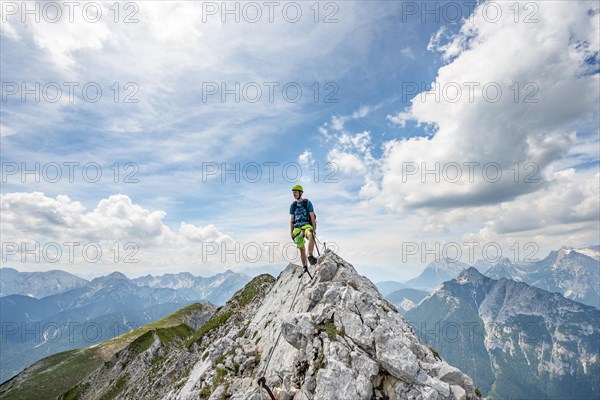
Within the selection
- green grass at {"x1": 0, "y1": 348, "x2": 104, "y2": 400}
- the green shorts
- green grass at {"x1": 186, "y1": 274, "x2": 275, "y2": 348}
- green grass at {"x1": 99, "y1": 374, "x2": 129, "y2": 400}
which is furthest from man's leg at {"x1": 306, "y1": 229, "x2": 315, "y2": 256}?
green grass at {"x1": 0, "y1": 348, "x2": 104, "y2": 400}

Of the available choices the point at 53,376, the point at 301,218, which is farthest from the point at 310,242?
the point at 53,376

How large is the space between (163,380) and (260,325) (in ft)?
101

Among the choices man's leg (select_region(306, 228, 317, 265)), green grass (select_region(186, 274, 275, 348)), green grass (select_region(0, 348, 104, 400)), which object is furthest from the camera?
green grass (select_region(0, 348, 104, 400))

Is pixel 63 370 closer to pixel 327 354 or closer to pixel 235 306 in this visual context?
pixel 235 306

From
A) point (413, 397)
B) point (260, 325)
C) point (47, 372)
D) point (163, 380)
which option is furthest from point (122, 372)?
point (47, 372)

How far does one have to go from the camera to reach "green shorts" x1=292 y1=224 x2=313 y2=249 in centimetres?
2522

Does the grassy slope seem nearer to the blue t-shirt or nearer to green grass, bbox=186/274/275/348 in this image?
green grass, bbox=186/274/275/348

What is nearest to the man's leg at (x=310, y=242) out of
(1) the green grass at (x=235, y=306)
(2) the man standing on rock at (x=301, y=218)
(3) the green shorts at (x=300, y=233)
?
(2) the man standing on rock at (x=301, y=218)

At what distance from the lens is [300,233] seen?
2567cm

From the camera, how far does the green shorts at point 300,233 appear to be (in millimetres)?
25219

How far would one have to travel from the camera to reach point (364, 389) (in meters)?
16.2

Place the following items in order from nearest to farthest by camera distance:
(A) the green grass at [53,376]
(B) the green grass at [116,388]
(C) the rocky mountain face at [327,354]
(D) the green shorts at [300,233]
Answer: (C) the rocky mountain face at [327,354] → (D) the green shorts at [300,233] → (B) the green grass at [116,388] → (A) the green grass at [53,376]

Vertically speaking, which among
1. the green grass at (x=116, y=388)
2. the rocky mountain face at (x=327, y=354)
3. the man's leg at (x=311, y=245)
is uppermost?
the man's leg at (x=311, y=245)

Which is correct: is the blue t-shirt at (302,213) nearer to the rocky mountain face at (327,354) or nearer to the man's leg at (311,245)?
the man's leg at (311,245)
